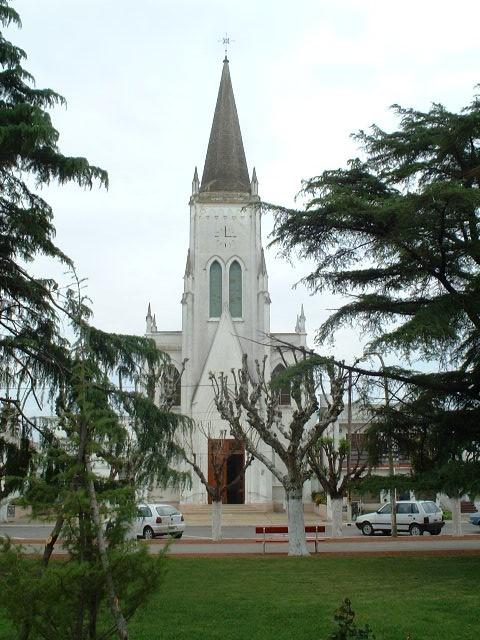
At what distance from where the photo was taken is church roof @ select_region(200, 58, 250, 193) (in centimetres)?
4872

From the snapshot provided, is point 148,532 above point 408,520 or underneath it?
underneath

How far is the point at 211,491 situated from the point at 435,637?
16732 mm

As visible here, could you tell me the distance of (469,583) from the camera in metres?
13.4

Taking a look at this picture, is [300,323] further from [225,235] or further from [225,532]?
[225,532]

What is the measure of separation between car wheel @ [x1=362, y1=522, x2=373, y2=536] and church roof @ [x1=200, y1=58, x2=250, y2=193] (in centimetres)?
2539

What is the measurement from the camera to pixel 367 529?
28953mm

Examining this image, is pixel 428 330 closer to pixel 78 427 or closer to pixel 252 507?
pixel 78 427

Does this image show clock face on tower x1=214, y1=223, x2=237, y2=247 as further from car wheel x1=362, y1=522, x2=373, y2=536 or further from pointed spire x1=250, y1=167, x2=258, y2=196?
car wheel x1=362, y1=522, x2=373, y2=536

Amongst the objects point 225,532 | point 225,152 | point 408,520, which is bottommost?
point 225,532

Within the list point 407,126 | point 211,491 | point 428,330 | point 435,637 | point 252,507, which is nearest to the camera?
point 435,637

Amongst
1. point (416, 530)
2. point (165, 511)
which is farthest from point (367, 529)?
point (165, 511)

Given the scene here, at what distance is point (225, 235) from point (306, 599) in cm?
3647

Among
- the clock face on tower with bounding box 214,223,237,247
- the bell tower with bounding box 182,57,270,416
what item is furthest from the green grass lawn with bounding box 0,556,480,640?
the clock face on tower with bounding box 214,223,237,247

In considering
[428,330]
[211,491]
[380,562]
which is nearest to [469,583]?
[380,562]
